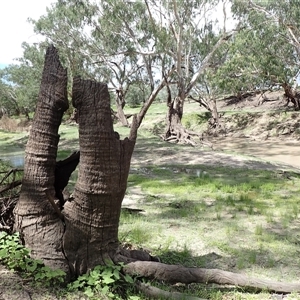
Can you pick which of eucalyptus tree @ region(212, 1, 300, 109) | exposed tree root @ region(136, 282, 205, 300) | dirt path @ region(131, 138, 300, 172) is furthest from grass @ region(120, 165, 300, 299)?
eucalyptus tree @ region(212, 1, 300, 109)

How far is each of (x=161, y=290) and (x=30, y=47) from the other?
3832cm

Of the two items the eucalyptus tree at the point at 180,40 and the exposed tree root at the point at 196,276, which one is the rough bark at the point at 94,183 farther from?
the eucalyptus tree at the point at 180,40

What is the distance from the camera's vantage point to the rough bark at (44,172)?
3.45 meters

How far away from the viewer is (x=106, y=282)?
3.15 metres

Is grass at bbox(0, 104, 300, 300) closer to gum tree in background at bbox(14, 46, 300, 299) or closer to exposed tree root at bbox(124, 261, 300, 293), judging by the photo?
exposed tree root at bbox(124, 261, 300, 293)

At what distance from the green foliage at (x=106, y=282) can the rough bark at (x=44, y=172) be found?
342 millimetres

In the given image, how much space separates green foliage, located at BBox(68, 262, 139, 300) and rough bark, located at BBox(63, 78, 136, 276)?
107 mm

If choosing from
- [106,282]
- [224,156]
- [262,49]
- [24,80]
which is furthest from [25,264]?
[24,80]

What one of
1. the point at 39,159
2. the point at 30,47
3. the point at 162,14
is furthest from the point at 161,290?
the point at 30,47

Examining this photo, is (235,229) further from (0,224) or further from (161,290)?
(0,224)

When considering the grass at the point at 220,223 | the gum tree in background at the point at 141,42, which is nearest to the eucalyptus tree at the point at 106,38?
the gum tree in background at the point at 141,42

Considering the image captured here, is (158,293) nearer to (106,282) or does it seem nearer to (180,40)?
(106,282)

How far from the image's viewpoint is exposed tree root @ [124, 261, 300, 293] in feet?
11.3

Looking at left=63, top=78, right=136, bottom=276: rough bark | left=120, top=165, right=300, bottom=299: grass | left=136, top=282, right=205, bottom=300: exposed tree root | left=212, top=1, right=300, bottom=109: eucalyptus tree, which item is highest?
left=212, top=1, right=300, bottom=109: eucalyptus tree
